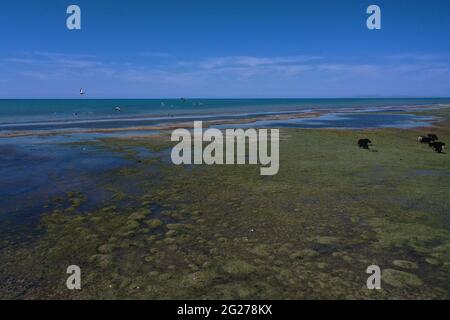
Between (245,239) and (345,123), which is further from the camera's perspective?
(345,123)

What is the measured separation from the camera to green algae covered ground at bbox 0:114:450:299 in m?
8.05

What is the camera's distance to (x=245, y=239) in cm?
1071

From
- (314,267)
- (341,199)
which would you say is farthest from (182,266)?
(341,199)

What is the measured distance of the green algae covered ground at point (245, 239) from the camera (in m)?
8.05

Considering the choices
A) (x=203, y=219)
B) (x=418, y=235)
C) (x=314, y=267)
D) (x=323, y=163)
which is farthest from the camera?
(x=323, y=163)

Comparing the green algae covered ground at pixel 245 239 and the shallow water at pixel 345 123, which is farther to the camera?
the shallow water at pixel 345 123

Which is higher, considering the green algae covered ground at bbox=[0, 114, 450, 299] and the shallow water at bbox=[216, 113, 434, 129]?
the shallow water at bbox=[216, 113, 434, 129]

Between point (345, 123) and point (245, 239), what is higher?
point (345, 123)

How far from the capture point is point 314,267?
29.2 ft

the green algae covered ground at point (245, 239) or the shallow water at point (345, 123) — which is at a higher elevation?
the shallow water at point (345, 123)

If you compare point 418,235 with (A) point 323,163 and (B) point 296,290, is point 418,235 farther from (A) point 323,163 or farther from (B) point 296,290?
(A) point 323,163
